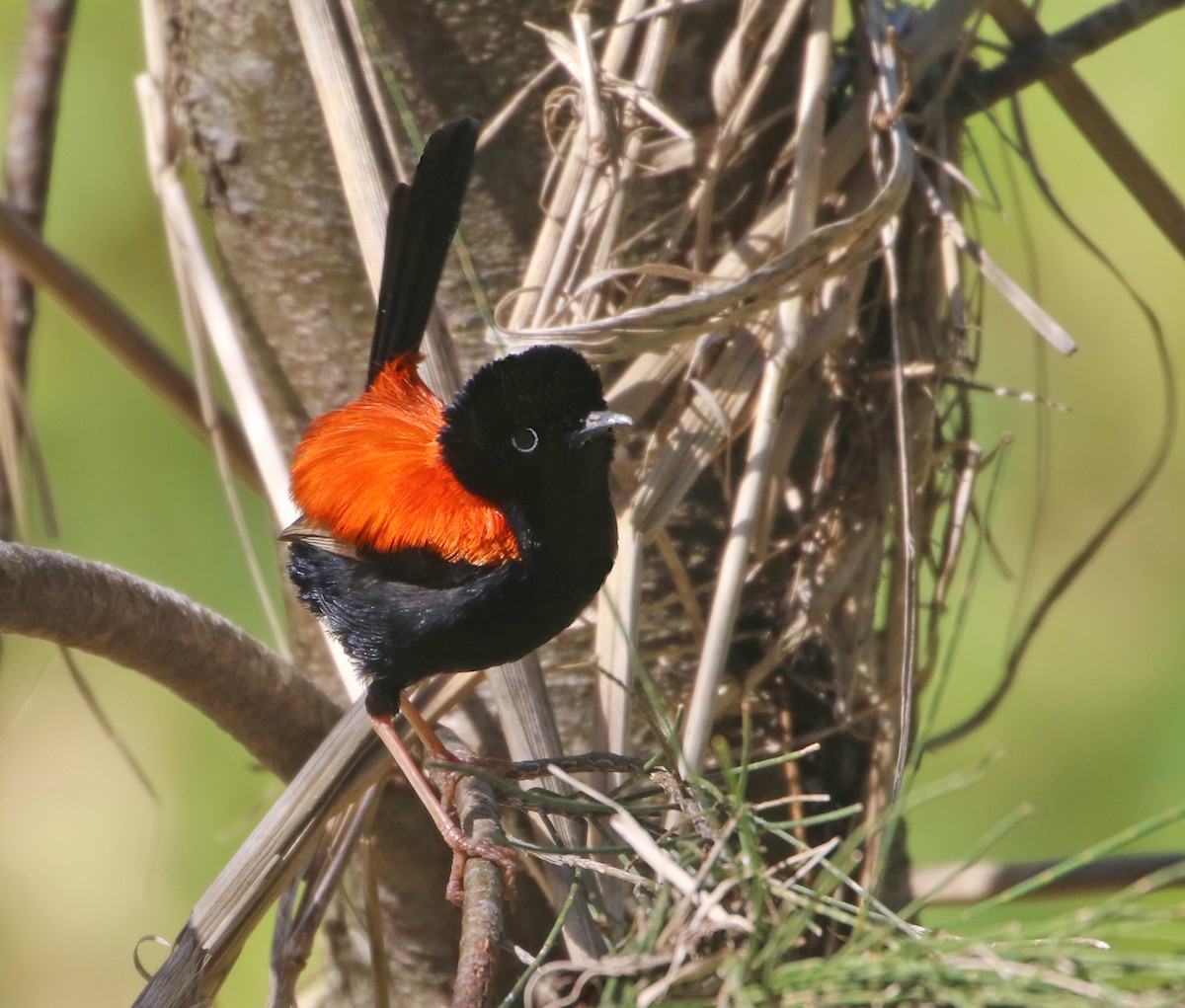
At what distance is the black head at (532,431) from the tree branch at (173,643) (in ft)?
1.72

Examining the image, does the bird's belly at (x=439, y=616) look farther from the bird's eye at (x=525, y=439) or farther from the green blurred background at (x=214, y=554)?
the green blurred background at (x=214, y=554)

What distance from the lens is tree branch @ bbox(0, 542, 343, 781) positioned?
1655mm

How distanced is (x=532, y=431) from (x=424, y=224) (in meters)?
0.44

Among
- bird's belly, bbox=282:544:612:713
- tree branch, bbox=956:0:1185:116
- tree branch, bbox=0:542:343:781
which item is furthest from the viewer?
tree branch, bbox=956:0:1185:116

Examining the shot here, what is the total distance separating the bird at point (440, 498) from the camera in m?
2.09

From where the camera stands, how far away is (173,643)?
187 centimetres

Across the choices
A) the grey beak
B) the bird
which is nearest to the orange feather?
the bird

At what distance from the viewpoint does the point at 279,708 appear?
6.88ft

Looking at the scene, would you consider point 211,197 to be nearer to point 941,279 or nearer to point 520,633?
point 520,633

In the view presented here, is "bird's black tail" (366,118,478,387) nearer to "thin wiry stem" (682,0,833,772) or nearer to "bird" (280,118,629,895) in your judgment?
"bird" (280,118,629,895)

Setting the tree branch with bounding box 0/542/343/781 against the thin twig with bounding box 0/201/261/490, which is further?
the thin twig with bounding box 0/201/261/490

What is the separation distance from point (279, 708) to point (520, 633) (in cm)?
46

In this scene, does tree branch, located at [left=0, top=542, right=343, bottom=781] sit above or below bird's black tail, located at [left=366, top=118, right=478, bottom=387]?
below

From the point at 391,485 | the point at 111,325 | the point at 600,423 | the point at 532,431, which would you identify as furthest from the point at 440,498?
the point at 111,325
